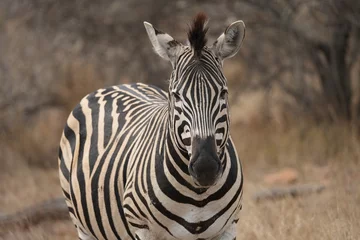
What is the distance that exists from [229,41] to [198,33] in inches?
10.4

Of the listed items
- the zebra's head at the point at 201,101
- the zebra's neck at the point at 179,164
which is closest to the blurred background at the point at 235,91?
the zebra's neck at the point at 179,164

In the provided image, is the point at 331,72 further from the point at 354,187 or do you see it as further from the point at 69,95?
the point at 69,95

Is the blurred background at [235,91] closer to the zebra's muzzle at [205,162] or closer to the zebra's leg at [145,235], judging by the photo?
the zebra's leg at [145,235]

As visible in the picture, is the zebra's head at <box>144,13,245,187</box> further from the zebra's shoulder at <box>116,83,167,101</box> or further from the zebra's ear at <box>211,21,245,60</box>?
the zebra's shoulder at <box>116,83,167,101</box>

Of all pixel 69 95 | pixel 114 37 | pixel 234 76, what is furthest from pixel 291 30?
pixel 234 76

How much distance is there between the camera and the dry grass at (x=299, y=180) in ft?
18.3

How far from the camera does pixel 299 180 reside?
8.17 meters

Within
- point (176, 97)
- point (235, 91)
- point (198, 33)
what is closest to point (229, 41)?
point (198, 33)

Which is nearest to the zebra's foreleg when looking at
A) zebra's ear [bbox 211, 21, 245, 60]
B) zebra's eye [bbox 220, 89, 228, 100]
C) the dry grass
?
zebra's eye [bbox 220, 89, 228, 100]

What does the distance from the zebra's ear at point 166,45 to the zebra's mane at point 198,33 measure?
6.6 inches

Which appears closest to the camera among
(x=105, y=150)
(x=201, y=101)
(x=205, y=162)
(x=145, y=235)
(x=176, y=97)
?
(x=205, y=162)

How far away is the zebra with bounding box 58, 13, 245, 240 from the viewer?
3.49m

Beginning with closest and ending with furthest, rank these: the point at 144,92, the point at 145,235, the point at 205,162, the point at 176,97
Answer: the point at 205,162, the point at 176,97, the point at 145,235, the point at 144,92

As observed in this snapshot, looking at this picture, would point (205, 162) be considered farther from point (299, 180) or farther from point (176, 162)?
point (299, 180)
